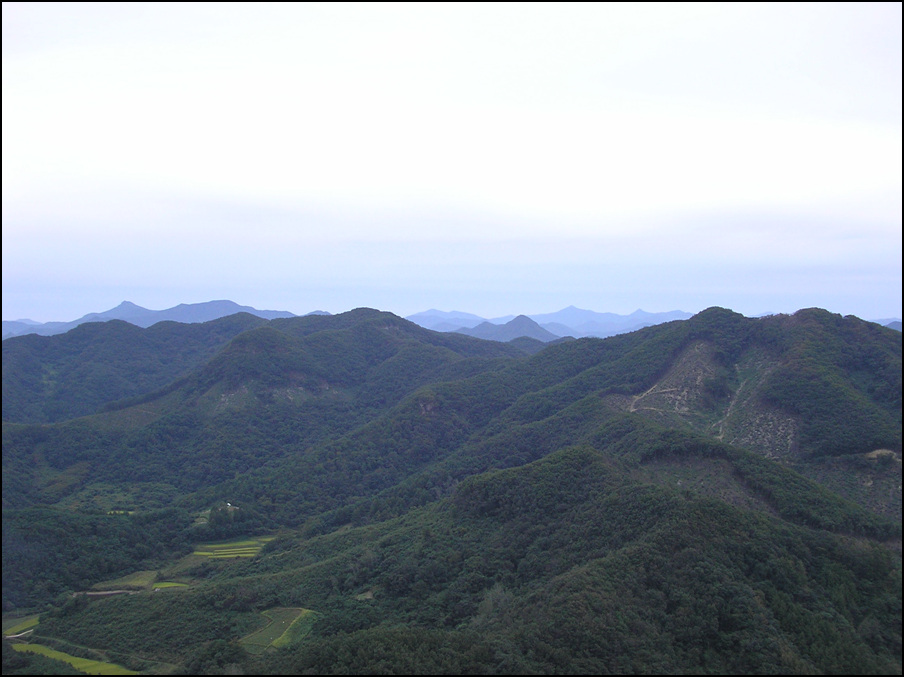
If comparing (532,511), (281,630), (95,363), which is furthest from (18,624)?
(95,363)

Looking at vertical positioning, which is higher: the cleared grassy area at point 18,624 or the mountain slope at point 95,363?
the mountain slope at point 95,363

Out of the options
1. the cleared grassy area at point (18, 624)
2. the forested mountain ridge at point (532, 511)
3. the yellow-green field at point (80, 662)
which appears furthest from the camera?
the cleared grassy area at point (18, 624)

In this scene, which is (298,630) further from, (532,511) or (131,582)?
(131,582)

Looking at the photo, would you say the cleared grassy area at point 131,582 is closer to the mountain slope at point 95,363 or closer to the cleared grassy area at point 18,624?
the cleared grassy area at point 18,624

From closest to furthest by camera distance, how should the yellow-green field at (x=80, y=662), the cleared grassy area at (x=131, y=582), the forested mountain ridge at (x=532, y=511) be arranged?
the forested mountain ridge at (x=532, y=511) → the yellow-green field at (x=80, y=662) → the cleared grassy area at (x=131, y=582)

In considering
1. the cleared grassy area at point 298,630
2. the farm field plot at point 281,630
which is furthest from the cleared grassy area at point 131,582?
the cleared grassy area at point 298,630

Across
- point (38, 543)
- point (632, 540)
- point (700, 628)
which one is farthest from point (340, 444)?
point (700, 628)

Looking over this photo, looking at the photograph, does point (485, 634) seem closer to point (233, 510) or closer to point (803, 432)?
point (803, 432)
